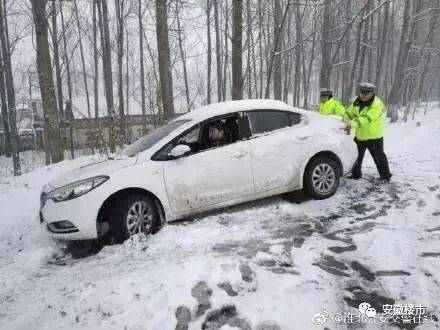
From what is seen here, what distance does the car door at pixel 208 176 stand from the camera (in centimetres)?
518

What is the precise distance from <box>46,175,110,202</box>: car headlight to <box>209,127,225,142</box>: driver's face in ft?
5.31

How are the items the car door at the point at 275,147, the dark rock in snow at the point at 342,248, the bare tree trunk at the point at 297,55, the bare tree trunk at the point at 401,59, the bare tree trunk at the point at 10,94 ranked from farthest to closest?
the bare tree trunk at the point at 297,55
the bare tree trunk at the point at 401,59
the bare tree trunk at the point at 10,94
the car door at the point at 275,147
the dark rock in snow at the point at 342,248

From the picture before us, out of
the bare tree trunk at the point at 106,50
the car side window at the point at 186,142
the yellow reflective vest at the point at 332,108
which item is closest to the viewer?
the car side window at the point at 186,142

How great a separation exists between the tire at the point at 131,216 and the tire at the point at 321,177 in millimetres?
2511

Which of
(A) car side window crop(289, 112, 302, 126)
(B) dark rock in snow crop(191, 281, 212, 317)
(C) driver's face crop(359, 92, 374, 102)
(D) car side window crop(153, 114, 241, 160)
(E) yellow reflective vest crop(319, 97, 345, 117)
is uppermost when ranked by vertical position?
(C) driver's face crop(359, 92, 374, 102)

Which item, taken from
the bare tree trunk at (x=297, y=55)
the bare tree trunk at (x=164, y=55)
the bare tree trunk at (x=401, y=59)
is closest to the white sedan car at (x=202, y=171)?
the bare tree trunk at (x=164, y=55)

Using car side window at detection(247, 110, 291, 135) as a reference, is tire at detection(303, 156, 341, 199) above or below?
below

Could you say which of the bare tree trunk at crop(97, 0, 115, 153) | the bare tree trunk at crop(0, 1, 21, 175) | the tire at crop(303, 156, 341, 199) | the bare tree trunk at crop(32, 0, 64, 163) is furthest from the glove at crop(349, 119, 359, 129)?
the bare tree trunk at crop(97, 0, 115, 153)

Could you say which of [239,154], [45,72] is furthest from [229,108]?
[45,72]

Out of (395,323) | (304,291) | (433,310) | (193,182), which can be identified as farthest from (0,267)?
(433,310)

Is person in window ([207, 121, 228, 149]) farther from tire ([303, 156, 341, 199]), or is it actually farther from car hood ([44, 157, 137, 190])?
tire ([303, 156, 341, 199])

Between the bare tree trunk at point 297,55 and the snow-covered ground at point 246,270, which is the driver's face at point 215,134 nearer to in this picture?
the snow-covered ground at point 246,270

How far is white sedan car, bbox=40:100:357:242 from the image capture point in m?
4.80

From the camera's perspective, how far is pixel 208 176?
5.32m
